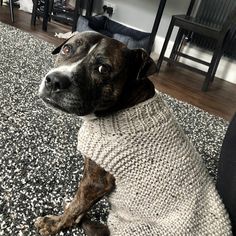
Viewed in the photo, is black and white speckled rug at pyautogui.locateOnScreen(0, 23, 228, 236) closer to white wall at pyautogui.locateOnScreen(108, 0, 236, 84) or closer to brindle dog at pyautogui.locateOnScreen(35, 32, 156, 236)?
brindle dog at pyautogui.locateOnScreen(35, 32, 156, 236)

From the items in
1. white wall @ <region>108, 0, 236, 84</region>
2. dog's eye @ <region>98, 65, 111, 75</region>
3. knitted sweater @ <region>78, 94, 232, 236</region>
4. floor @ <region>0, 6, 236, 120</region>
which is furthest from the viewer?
white wall @ <region>108, 0, 236, 84</region>

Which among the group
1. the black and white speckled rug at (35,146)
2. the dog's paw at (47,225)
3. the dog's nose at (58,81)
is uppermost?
the dog's nose at (58,81)

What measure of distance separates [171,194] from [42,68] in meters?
2.00

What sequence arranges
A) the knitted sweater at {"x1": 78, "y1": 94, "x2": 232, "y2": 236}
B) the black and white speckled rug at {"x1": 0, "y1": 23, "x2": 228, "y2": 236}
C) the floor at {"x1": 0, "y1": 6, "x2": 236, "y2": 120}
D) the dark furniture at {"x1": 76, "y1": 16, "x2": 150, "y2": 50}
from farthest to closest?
1. the dark furniture at {"x1": 76, "y1": 16, "x2": 150, "y2": 50}
2. the floor at {"x1": 0, "y1": 6, "x2": 236, "y2": 120}
3. the black and white speckled rug at {"x1": 0, "y1": 23, "x2": 228, "y2": 236}
4. the knitted sweater at {"x1": 78, "y1": 94, "x2": 232, "y2": 236}

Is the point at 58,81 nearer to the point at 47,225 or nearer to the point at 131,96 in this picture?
the point at 131,96

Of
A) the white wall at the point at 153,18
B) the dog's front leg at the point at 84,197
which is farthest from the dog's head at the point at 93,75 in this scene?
the white wall at the point at 153,18

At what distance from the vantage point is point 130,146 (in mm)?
940

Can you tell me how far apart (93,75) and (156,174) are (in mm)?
364

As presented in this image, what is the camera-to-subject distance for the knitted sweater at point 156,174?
0.91 meters

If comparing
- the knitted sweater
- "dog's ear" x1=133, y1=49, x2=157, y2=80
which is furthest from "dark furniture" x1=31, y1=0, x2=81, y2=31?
the knitted sweater

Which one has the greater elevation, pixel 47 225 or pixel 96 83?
pixel 96 83

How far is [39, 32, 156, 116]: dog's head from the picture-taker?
0.98 metres

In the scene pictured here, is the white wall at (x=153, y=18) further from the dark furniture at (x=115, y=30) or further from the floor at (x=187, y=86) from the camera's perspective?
the dark furniture at (x=115, y=30)

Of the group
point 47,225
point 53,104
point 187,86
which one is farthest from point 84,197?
point 187,86
